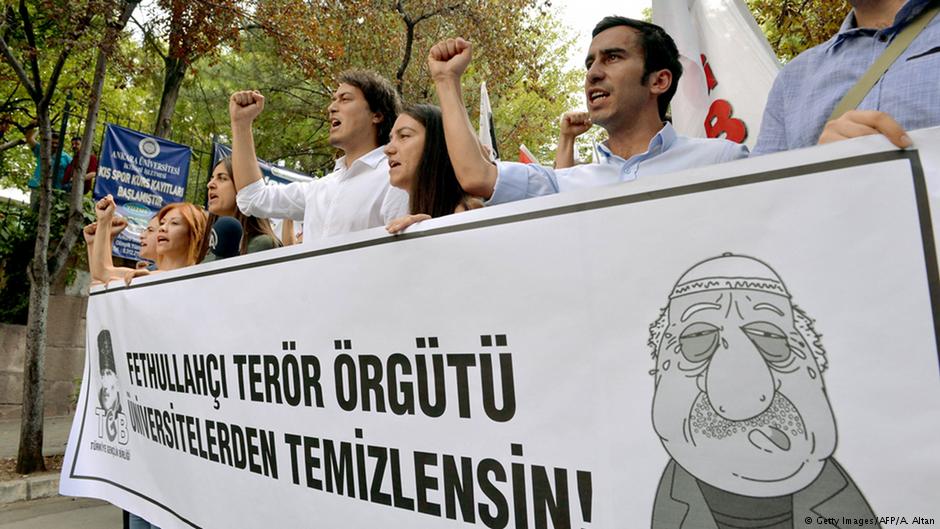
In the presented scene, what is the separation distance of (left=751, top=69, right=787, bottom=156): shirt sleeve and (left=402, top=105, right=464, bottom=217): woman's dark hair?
0.93 metres

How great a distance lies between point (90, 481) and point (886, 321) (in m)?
3.34

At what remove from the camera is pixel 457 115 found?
6.70 feet

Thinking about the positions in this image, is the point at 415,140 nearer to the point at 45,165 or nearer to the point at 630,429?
the point at 630,429

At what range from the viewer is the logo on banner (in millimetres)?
3182

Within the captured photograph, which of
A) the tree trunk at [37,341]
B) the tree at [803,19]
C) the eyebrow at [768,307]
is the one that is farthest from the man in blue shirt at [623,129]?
the tree trunk at [37,341]

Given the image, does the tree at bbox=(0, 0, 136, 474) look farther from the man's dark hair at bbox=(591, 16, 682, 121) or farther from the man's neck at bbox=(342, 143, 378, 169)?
the man's dark hair at bbox=(591, 16, 682, 121)

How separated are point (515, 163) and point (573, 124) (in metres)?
1.10

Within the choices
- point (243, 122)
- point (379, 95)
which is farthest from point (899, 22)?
point (243, 122)

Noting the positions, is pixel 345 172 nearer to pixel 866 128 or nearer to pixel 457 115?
pixel 457 115

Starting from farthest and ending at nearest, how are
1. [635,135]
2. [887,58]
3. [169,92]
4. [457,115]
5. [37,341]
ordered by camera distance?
[169,92]
[37,341]
[635,135]
[457,115]
[887,58]

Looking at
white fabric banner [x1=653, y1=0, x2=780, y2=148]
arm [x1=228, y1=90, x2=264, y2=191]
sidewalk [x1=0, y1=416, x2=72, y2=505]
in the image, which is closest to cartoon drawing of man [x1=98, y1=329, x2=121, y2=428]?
arm [x1=228, y1=90, x2=264, y2=191]

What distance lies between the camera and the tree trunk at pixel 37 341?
22.1 feet

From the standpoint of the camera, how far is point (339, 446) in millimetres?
1980

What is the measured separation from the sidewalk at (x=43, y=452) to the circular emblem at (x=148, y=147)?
3.53 metres
